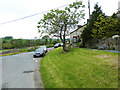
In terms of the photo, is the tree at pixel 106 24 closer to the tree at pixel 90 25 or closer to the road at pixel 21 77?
the tree at pixel 90 25

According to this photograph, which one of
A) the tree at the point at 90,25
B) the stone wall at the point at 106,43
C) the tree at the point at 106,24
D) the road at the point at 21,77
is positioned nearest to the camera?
the road at the point at 21,77

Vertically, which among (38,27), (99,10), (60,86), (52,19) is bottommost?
(60,86)

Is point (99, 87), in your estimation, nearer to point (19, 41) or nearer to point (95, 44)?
point (95, 44)

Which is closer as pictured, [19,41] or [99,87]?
[99,87]

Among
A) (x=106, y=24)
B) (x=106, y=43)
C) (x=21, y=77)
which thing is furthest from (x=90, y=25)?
(x=21, y=77)

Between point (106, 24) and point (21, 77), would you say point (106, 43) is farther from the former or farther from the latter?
point (21, 77)

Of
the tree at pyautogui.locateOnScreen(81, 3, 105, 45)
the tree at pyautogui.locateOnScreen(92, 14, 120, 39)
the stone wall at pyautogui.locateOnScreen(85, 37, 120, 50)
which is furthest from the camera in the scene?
the tree at pyautogui.locateOnScreen(81, 3, 105, 45)

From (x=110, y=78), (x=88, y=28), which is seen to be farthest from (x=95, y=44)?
(x=110, y=78)

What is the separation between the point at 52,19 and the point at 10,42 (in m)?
34.3

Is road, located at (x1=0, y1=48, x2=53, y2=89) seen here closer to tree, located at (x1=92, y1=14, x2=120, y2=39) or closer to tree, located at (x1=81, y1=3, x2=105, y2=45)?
tree, located at (x1=92, y1=14, x2=120, y2=39)

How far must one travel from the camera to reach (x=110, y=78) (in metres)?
4.83

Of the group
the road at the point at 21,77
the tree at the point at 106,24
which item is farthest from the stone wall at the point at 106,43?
the road at the point at 21,77

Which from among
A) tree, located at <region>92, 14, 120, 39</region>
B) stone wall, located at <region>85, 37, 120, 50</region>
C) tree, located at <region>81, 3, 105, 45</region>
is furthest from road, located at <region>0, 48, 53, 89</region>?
tree, located at <region>81, 3, 105, 45</region>

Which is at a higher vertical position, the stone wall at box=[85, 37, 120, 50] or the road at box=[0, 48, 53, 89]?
the stone wall at box=[85, 37, 120, 50]
